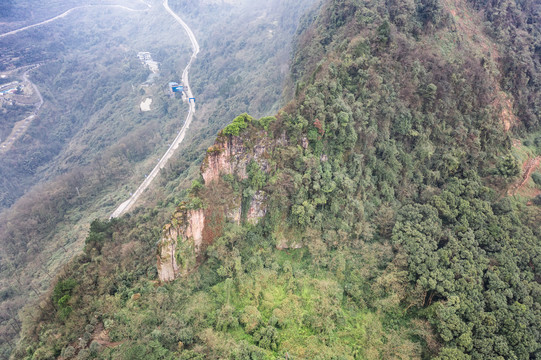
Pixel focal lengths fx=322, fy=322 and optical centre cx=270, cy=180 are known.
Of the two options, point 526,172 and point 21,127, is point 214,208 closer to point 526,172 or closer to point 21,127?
point 526,172

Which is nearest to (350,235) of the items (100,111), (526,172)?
(526,172)

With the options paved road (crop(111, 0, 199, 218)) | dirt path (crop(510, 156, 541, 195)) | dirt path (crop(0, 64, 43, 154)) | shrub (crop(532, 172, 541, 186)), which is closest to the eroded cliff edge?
dirt path (crop(510, 156, 541, 195))

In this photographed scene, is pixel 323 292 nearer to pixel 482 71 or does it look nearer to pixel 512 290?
pixel 512 290

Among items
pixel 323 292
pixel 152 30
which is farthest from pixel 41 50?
pixel 323 292

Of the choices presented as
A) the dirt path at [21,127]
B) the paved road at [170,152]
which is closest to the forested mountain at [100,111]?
the dirt path at [21,127]

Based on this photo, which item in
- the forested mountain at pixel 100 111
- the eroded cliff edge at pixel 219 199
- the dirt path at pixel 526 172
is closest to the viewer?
the eroded cliff edge at pixel 219 199

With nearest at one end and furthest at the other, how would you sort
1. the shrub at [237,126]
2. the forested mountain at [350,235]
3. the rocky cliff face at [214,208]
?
the forested mountain at [350,235]
the rocky cliff face at [214,208]
the shrub at [237,126]

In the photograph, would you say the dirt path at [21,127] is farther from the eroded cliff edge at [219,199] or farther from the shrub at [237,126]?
the shrub at [237,126]
